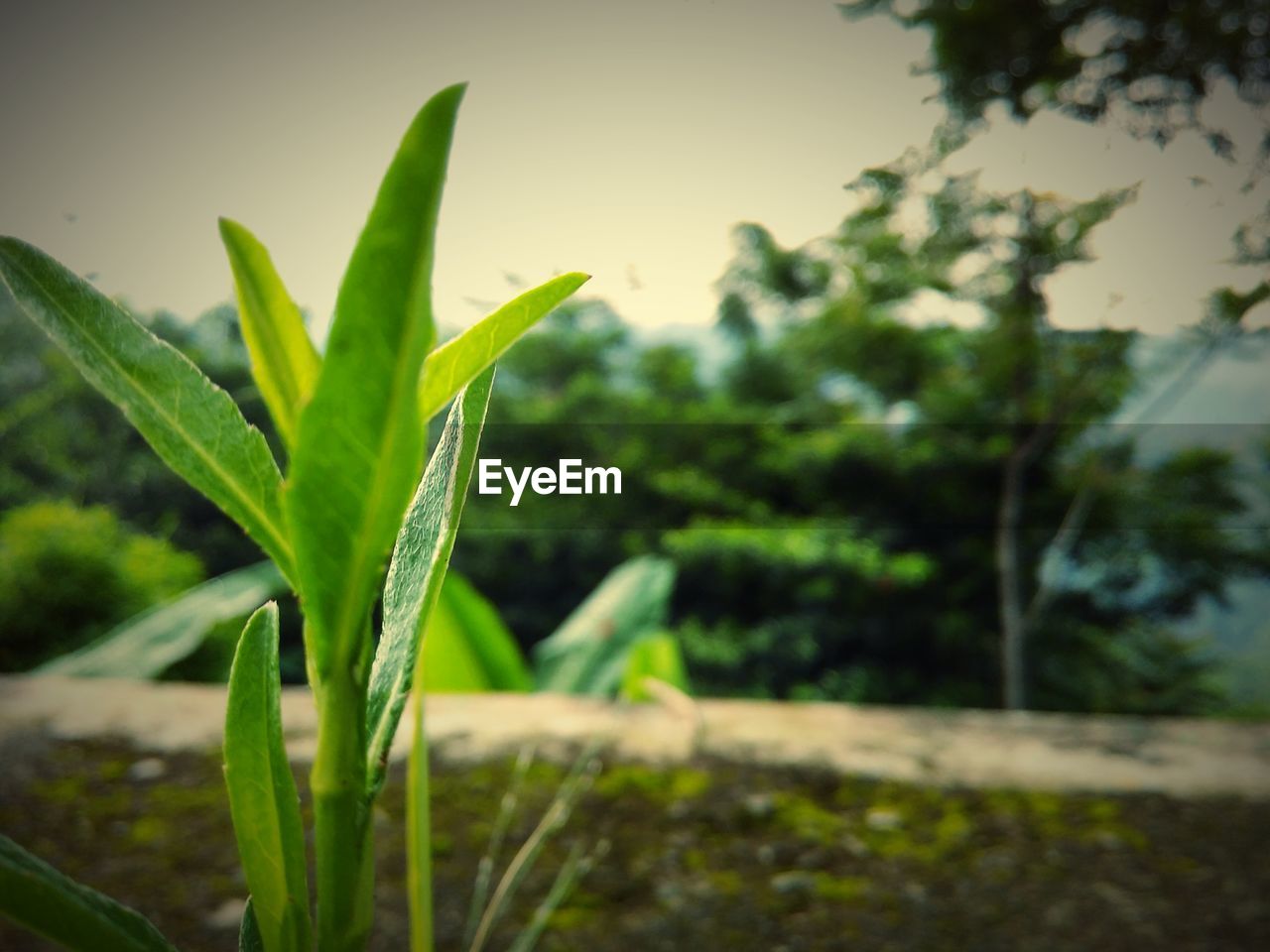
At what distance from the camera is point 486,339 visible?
0.82ft

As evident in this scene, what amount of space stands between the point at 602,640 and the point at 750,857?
3.41 ft

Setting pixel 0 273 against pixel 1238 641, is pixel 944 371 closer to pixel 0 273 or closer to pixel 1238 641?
pixel 1238 641

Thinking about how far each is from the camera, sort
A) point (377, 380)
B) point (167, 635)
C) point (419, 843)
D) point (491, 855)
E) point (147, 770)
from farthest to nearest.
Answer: point (167, 635)
point (147, 770)
point (491, 855)
point (419, 843)
point (377, 380)

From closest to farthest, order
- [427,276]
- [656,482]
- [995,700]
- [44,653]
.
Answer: [427,276] → [44,653] → [995,700] → [656,482]

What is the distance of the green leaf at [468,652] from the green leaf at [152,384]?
1.23 metres

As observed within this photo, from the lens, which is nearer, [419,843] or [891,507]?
[419,843]

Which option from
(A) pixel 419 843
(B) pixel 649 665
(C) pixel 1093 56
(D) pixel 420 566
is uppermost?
(C) pixel 1093 56

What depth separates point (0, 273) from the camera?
248 mm

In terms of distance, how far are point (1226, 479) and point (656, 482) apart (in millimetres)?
2204

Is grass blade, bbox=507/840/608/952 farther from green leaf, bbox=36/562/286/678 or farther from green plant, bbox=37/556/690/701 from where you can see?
green leaf, bbox=36/562/286/678

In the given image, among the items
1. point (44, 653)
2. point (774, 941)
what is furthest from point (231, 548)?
point (774, 941)

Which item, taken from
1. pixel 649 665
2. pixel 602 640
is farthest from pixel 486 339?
pixel 602 640

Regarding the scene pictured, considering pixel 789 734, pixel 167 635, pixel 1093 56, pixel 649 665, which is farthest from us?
pixel 1093 56

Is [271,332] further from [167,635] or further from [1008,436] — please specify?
[1008,436]
